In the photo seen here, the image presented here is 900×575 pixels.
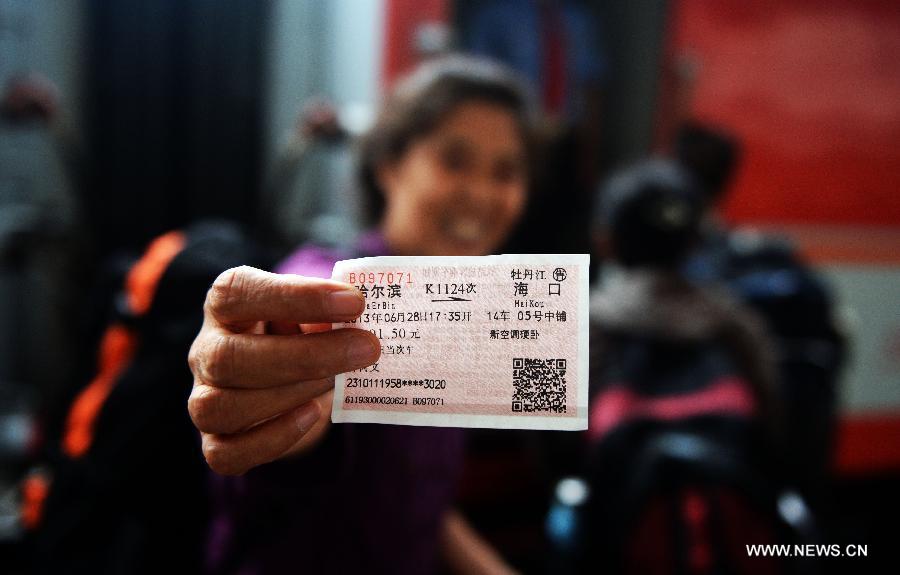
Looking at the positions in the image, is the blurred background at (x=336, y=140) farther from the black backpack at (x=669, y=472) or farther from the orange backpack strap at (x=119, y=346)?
the orange backpack strap at (x=119, y=346)

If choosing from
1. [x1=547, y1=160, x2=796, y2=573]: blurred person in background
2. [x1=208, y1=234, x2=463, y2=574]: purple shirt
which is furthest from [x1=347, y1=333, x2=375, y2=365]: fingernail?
[x1=547, y1=160, x2=796, y2=573]: blurred person in background

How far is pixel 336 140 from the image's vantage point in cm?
130

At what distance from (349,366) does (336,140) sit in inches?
43.1

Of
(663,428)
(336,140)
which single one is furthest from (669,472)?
(336,140)

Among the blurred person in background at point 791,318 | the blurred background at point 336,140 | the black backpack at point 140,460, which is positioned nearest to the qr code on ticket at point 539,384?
the black backpack at point 140,460

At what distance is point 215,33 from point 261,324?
5.49ft

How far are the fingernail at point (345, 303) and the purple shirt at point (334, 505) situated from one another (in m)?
0.11

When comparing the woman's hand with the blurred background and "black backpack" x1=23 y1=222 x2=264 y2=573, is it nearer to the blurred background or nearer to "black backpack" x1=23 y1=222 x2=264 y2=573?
"black backpack" x1=23 y1=222 x2=264 y2=573

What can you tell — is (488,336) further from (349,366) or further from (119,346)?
(119,346)

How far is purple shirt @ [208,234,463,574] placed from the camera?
1.30ft

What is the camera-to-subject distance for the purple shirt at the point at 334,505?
398mm

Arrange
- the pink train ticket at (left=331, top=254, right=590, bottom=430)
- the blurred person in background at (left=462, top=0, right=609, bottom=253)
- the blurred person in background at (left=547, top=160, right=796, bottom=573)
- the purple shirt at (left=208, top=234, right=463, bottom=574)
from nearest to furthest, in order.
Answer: the pink train ticket at (left=331, top=254, right=590, bottom=430)
the purple shirt at (left=208, top=234, right=463, bottom=574)
the blurred person in background at (left=547, top=160, right=796, bottom=573)
the blurred person in background at (left=462, top=0, right=609, bottom=253)

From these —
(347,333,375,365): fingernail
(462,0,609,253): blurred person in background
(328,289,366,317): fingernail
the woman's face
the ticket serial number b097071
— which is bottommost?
(347,333,375,365): fingernail

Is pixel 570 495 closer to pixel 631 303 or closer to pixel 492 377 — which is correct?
pixel 631 303
